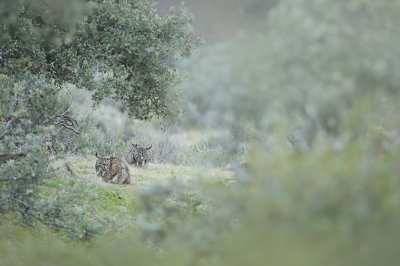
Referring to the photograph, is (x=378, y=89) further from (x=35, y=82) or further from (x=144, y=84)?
(x=144, y=84)

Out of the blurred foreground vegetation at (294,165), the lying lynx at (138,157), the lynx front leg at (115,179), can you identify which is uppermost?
the lying lynx at (138,157)

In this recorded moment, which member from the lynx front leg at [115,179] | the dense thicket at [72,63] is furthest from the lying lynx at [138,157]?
the dense thicket at [72,63]

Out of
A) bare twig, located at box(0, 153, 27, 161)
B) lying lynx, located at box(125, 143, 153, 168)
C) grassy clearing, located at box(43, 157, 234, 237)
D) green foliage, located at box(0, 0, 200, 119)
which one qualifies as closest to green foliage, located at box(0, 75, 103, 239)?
bare twig, located at box(0, 153, 27, 161)

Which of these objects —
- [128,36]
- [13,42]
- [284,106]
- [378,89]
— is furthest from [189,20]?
[378,89]

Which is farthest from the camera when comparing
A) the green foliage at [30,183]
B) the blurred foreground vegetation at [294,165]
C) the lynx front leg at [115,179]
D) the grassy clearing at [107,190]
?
the lynx front leg at [115,179]

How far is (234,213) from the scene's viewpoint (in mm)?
2680

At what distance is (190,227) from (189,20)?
718 cm

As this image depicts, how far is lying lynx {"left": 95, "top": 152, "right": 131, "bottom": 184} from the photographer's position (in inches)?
429

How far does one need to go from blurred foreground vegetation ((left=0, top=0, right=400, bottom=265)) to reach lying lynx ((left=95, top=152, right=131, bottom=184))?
4543mm

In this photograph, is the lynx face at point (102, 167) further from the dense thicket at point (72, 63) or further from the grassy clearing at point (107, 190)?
the dense thicket at point (72, 63)

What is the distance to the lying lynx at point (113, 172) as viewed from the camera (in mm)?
10891

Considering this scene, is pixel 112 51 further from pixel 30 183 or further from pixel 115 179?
pixel 30 183

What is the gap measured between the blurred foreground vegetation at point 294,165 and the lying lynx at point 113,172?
454cm

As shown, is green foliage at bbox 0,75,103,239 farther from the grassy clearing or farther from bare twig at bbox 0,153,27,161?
the grassy clearing
